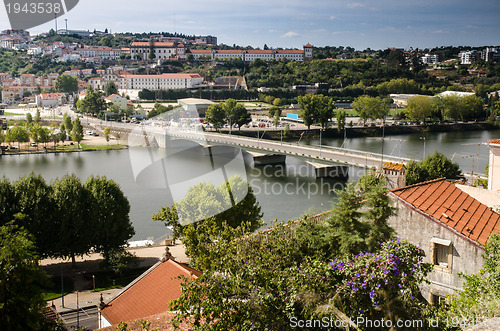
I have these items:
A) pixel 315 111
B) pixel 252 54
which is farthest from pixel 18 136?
pixel 252 54

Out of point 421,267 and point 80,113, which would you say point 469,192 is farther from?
point 80,113

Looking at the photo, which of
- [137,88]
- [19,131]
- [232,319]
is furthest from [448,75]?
[232,319]

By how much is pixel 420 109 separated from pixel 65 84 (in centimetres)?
3336

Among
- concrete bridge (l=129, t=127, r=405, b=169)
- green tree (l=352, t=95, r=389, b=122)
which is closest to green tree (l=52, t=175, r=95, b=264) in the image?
concrete bridge (l=129, t=127, r=405, b=169)

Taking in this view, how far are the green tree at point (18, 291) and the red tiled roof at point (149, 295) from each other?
→ 1823 millimetres

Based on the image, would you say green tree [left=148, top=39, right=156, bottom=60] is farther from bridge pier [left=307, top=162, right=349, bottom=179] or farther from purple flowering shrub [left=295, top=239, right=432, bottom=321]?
purple flowering shrub [left=295, top=239, right=432, bottom=321]

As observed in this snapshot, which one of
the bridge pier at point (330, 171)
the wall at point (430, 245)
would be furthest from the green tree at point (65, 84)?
the wall at point (430, 245)

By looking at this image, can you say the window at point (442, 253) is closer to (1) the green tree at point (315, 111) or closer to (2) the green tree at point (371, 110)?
(1) the green tree at point (315, 111)

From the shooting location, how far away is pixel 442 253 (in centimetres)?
425

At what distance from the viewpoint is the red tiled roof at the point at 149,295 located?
4488 mm

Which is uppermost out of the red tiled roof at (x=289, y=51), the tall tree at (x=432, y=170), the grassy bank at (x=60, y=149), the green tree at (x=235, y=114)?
the red tiled roof at (x=289, y=51)

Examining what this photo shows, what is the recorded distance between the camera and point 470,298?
3139 millimetres

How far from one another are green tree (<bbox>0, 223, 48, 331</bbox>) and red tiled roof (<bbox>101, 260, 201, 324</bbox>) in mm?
1823

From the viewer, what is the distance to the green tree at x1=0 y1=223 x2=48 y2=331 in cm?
249
